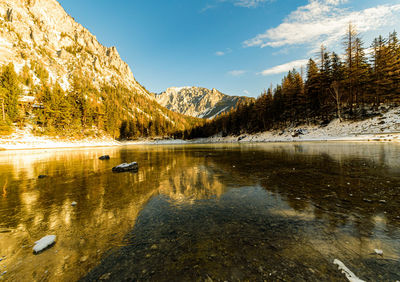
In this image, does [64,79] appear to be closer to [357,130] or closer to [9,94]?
[9,94]

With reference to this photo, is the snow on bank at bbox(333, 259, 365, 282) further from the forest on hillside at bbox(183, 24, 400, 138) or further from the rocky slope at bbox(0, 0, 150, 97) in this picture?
the rocky slope at bbox(0, 0, 150, 97)

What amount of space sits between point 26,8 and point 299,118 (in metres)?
210

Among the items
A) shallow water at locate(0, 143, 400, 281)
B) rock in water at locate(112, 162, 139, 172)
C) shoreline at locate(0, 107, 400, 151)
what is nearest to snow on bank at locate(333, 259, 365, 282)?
shallow water at locate(0, 143, 400, 281)

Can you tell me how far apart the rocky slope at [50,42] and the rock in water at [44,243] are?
126707mm

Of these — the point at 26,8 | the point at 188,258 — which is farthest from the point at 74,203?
the point at 26,8

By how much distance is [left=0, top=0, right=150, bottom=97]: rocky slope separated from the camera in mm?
94375

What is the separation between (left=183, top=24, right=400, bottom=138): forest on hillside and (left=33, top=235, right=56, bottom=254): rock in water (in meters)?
51.0

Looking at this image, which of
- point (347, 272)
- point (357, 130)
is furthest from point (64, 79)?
point (357, 130)

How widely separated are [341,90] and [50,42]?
19590 cm

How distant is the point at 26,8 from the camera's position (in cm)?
12306

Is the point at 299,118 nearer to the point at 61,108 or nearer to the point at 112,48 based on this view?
the point at 61,108

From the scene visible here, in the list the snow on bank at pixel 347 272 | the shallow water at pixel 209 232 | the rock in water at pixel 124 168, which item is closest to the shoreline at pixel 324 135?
the shallow water at pixel 209 232

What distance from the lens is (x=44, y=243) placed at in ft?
10.9

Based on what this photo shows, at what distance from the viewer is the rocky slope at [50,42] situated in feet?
310
